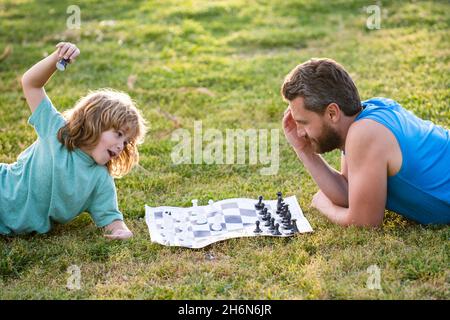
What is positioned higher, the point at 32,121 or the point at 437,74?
the point at 32,121

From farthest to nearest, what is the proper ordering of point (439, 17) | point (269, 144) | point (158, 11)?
point (158, 11)
point (439, 17)
point (269, 144)

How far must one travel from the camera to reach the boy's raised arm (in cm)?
480

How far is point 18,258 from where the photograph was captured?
15.4 feet

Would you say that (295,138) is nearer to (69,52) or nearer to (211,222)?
(211,222)

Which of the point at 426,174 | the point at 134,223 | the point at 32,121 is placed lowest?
the point at 134,223

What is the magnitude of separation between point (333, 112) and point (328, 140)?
0.83 feet

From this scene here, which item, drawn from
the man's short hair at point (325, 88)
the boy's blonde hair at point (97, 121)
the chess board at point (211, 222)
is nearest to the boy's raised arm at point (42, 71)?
the boy's blonde hair at point (97, 121)

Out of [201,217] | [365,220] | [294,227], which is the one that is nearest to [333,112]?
[365,220]

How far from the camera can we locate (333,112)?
4730 mm

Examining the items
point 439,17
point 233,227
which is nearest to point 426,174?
point 233,227
